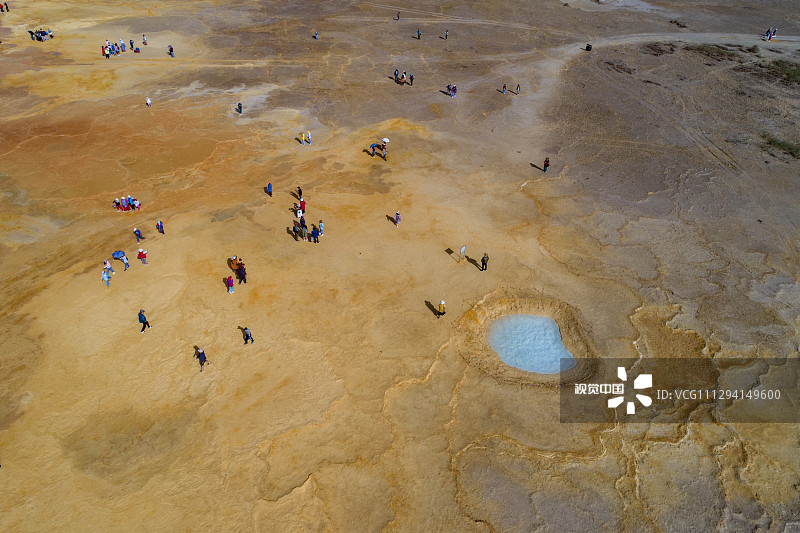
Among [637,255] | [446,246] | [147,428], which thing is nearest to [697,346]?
[637,255]

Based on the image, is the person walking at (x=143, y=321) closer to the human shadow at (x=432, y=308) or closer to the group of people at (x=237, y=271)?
the group of people at (x=237, y=271)

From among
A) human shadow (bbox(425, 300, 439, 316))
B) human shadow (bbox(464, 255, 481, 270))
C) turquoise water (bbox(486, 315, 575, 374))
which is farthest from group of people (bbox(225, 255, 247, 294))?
turquoise water (bbox(486, 315, 575, 374))

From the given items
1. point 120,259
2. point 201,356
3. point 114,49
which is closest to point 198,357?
point 201,356

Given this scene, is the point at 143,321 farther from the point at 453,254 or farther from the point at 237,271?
the point at 453,254

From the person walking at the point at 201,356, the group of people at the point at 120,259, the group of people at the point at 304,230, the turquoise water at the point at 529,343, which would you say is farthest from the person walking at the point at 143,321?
the turquoise water at the point at 529,343

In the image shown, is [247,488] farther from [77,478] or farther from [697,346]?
[697,346]
